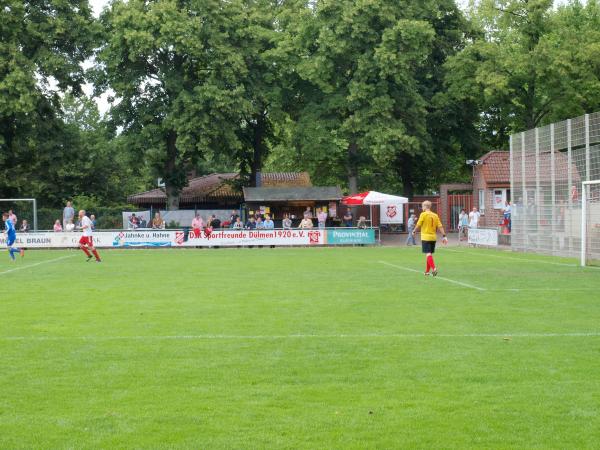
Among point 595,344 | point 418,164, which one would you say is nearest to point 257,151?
point 418,164

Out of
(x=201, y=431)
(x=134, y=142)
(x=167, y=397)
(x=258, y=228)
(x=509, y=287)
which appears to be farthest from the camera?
(x=134, y=142)

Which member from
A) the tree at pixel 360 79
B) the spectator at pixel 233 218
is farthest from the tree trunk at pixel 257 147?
the spectator at pixel 233 218

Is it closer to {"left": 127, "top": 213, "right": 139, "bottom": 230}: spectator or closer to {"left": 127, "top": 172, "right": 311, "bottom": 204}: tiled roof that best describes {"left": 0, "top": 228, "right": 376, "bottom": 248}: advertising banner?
{"left": 127, "top": 213, "right": 139, "bottom": 230}: spectator

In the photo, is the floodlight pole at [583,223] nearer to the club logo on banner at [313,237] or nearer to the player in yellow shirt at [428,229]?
the player in yellow shirt at [428,229]

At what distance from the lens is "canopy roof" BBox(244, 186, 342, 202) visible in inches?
2014

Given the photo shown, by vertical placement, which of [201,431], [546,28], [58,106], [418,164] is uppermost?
[546,28]

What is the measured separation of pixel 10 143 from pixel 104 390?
151 ft

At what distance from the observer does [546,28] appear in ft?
179

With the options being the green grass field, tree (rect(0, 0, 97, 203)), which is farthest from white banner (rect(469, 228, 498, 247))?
tree (rect(0, 0, 97, 203))

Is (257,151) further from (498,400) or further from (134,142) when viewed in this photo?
(498,400)

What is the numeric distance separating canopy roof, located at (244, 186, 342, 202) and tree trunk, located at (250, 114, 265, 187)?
5.93m

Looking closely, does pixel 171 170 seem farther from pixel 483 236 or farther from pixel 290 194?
pixel 483 236

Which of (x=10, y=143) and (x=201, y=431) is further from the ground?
(x=10, y=143)

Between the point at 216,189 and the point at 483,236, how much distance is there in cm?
2847
